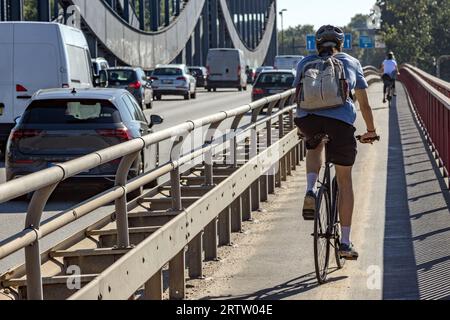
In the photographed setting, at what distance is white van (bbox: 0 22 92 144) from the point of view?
22094mm

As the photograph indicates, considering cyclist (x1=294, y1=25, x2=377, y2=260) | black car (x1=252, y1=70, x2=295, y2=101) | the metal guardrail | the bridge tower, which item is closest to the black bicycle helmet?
cyclist (x1=294, y1=25, x2=377, y2=260)

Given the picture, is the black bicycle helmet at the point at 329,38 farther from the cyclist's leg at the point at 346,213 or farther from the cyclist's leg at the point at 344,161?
the cyclist's leg at the point at 346,213

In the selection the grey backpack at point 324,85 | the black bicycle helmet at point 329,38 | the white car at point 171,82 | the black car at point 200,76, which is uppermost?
the black bicycle helmet at point 329,38

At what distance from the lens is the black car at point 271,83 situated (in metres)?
39.5

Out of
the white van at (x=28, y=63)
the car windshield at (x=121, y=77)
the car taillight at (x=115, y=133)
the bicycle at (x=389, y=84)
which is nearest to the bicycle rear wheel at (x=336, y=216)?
the car taillight at (x=115, y=133)

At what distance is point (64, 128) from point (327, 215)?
6.06m

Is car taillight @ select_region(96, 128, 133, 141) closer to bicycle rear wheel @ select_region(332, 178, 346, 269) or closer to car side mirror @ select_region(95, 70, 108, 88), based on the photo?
bicycle rear wheel @ select_region(332, 178, 346, 269)

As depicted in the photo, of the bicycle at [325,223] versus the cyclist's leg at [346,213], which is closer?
the bicycle at [325,223]

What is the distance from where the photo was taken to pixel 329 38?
342 inches

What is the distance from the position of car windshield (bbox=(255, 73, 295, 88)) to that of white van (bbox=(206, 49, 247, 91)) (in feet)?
100

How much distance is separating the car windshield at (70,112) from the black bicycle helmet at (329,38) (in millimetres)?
6080

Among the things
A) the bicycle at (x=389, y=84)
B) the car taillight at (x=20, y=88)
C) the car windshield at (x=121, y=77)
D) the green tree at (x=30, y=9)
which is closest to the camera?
the car taillight at (x=20, y=88)

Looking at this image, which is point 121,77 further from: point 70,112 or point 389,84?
point 70,112
